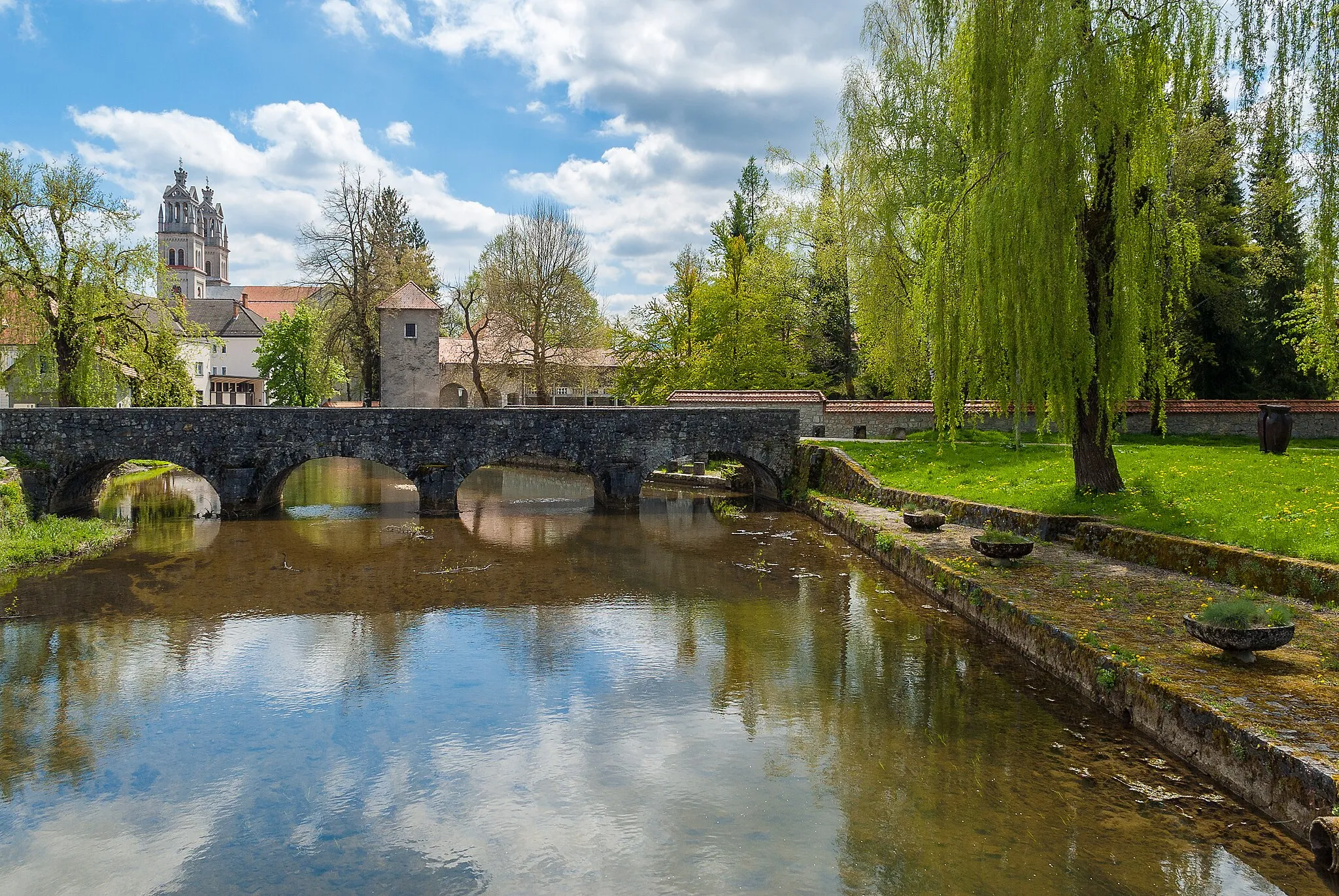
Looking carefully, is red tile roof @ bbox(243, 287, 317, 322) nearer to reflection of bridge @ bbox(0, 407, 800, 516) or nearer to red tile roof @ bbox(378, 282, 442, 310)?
red tile roof @ bbox(378, 282, 442, 310)

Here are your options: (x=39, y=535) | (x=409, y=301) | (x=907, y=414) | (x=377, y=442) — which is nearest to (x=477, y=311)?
(x=409, y=301)

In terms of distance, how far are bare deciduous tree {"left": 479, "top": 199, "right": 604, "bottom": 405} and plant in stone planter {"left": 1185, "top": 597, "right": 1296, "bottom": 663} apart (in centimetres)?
3200

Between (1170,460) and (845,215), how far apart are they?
44.5 feet

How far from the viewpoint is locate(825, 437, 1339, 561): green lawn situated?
1238cm

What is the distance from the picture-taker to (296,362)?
47.1 m

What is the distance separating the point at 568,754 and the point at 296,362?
43.4 metres

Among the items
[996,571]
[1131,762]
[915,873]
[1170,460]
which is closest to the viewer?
[915,873]

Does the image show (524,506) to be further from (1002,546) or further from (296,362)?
(296,362)

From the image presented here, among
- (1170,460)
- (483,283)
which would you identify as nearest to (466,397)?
(483,283)

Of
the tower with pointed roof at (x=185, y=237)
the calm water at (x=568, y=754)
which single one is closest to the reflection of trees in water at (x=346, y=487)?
the calm water at (x=568, y=754)

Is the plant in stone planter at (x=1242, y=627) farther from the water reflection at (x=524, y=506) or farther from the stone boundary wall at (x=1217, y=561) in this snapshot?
the water reflection at (x=524, y=506)

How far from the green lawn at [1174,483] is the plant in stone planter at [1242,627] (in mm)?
3118

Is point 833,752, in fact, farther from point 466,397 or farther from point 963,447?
point 466,397

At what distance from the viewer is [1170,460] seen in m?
18.5
